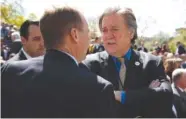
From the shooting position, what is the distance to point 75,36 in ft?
7.22

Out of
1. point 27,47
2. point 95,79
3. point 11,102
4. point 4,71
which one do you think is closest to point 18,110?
point 11,102

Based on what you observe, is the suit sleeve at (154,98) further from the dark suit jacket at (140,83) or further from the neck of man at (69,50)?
the neck of man at (69,50)

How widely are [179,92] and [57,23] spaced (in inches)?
160

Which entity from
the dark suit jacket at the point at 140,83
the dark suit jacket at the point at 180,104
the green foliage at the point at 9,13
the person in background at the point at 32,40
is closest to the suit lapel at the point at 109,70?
the dark suit jacket at the point at 140,83

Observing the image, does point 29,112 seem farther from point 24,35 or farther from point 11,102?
point 24,35

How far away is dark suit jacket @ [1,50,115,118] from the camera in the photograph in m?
2.05

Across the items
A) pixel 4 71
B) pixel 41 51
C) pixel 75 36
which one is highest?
pixel 75 36

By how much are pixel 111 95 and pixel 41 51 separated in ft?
8.61

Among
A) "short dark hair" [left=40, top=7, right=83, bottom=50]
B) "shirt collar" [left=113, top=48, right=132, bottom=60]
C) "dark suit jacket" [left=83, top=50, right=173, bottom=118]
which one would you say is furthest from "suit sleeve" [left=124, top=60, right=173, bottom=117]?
"short dark hair" [left=40, top=7, right=83, bottom=50]

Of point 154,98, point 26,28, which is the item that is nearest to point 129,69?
point 154,98

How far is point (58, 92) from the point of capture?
6.72 ft

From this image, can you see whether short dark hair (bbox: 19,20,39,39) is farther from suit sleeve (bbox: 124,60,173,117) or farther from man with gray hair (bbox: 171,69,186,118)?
man with gray hair (bbox: 171,69,186,118)

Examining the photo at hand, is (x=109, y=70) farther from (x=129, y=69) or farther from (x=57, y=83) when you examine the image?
(x=57, y=83)

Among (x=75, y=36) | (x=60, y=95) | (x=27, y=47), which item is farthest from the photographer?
(x=27, y=47)
